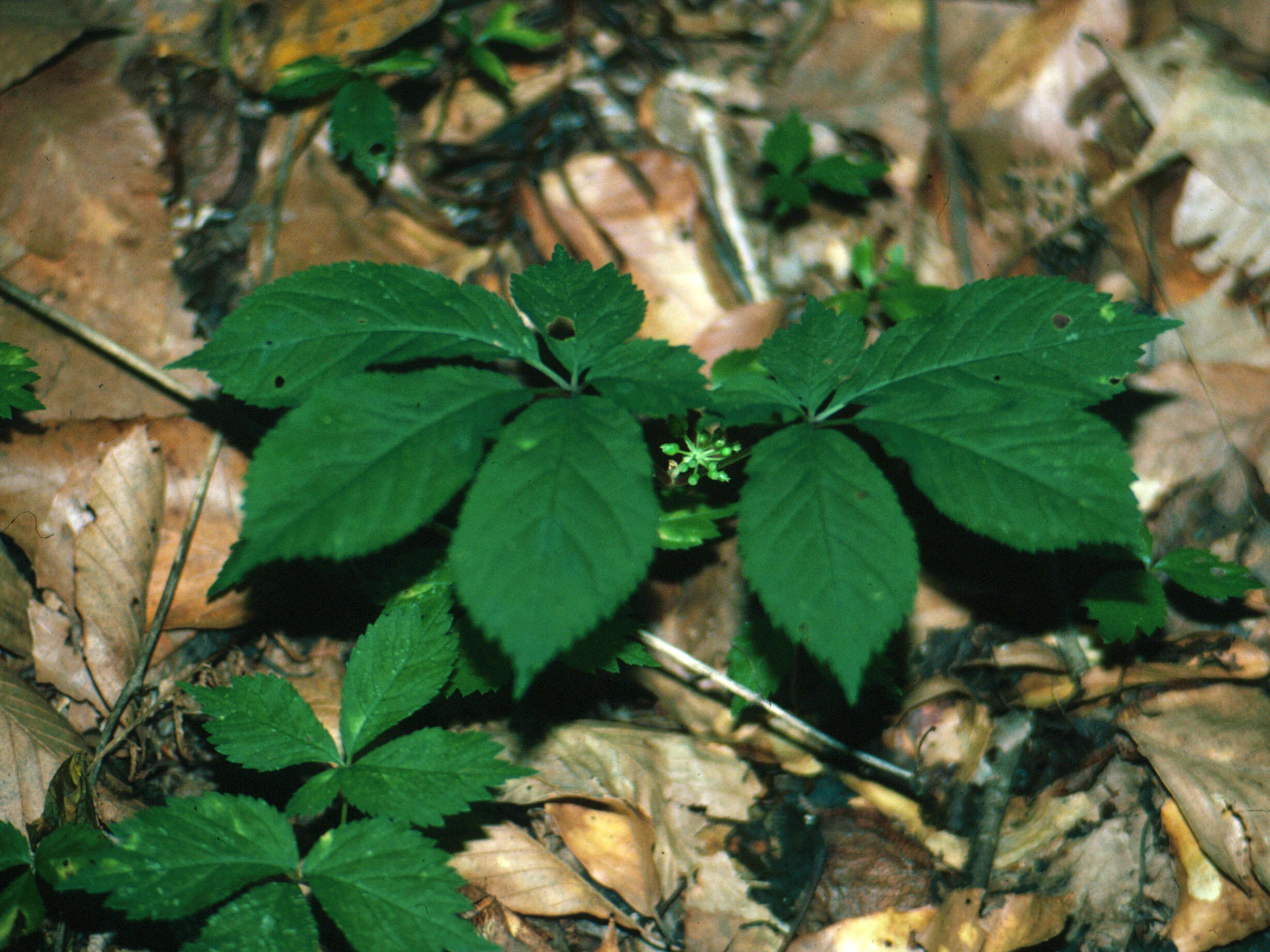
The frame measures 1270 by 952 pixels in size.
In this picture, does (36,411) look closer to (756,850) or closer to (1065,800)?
(756,850)

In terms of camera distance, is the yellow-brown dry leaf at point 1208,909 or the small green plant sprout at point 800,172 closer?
the yellow-brown dry leaf at point 1208,909

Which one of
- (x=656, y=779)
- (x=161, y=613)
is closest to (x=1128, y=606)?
(x=656, y=779)

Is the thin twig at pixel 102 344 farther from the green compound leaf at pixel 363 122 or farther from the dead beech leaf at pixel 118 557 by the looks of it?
the green compound leaf at pixel 363 122

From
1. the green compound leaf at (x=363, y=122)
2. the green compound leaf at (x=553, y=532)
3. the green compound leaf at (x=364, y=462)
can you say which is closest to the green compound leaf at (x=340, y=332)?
the green compound leaf at (x=364, y=462)

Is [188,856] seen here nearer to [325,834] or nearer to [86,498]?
[325,834]

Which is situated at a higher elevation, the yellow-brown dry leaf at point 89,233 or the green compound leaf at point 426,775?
the yellow-brown dry leaf at point 89,233
